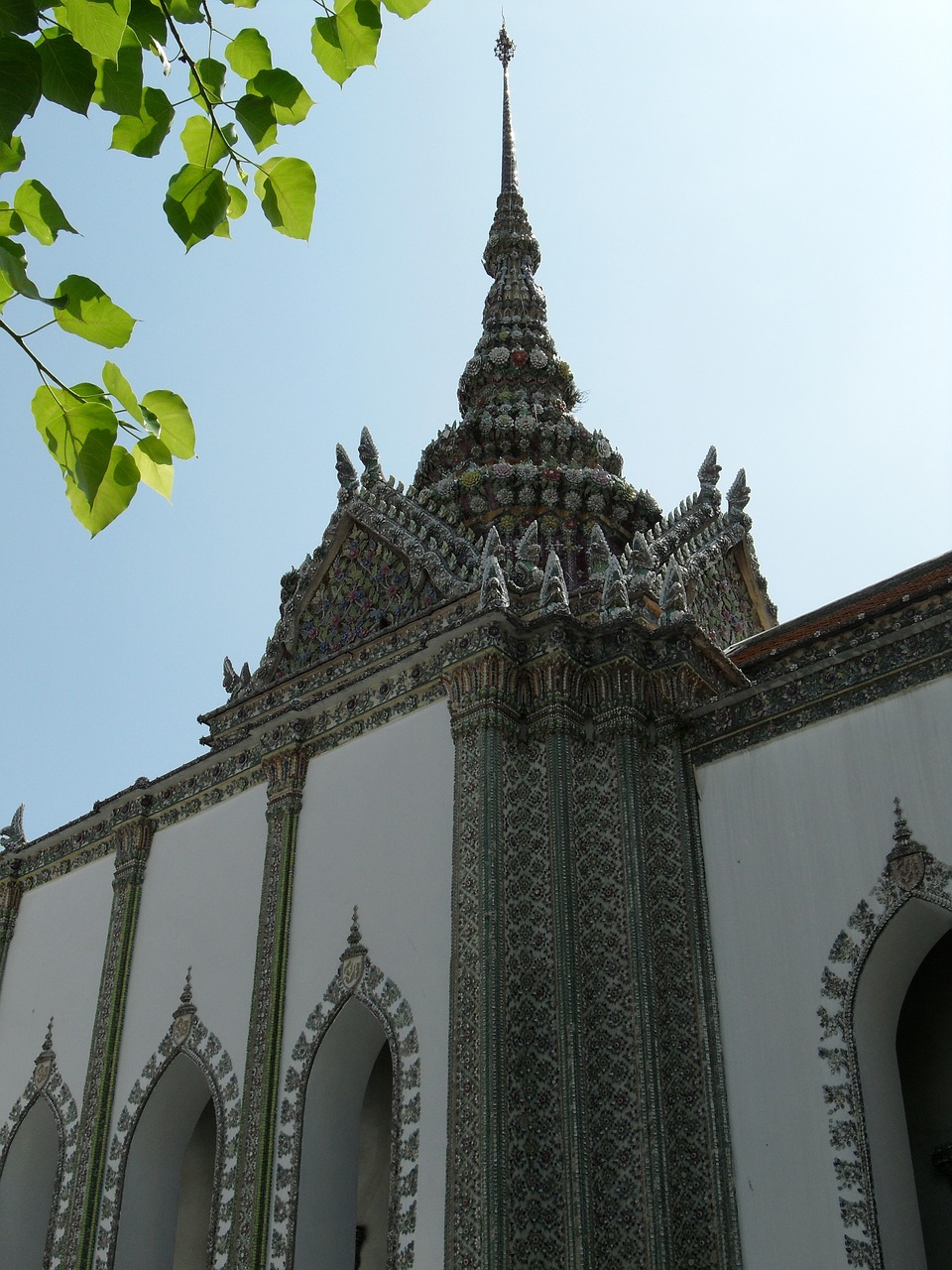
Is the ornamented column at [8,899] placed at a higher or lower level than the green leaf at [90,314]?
higher

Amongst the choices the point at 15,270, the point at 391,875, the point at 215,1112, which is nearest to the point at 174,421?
the point at 15,270

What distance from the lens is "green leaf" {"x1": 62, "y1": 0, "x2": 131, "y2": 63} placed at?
3242mm

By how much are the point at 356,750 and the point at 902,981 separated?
14.6ft

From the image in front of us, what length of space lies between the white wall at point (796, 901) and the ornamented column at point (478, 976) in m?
1.42

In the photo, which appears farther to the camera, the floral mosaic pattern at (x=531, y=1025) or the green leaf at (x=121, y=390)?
the floral mosaic pattern at (x=531, y=1025)

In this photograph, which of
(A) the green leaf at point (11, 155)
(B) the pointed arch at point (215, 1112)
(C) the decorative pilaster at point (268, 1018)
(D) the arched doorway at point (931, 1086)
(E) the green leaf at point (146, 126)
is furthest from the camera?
(B) the pointed arch at point (215, 1112)

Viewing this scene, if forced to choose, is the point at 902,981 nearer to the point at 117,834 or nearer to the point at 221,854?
the point at 221,854

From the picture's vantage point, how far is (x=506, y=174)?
17.9m

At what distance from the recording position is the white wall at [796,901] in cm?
833

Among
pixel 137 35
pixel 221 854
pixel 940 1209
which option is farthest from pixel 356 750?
pixel 137 35

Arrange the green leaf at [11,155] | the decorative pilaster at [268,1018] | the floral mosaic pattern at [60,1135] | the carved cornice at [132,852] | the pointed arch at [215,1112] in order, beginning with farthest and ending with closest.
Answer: the carved cornice at [132,852], the floral mosaic pattern at [60,1135], the pointed arch at [215,1112], the decorative pilaster at [268,1018], the green leaf at [11,155]

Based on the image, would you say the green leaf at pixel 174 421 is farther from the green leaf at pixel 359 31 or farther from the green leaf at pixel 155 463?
the green leaf at pixel 359 31

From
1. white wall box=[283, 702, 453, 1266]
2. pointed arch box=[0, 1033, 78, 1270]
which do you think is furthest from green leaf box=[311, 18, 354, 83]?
pointed arch box=[0, 1033, 78, 1270]

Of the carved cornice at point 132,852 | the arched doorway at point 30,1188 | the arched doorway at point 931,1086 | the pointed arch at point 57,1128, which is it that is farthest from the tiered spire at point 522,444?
the arched doorway at point 30,1188
